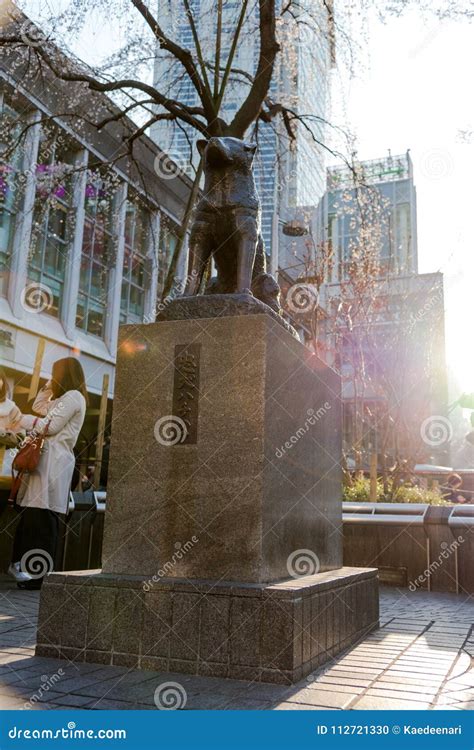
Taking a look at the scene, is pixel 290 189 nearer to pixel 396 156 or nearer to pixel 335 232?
pixel 335 232

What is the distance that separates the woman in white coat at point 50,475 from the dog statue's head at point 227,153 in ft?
8.75

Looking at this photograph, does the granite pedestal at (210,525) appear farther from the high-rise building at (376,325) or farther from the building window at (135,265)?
the building window at (135,265)

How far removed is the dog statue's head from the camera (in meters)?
5.45

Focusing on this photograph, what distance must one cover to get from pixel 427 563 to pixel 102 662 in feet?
20.3

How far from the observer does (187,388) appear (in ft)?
15.0

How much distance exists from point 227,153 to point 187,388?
2020mm

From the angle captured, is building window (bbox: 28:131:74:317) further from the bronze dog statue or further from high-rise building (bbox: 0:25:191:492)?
the bronze dog statue

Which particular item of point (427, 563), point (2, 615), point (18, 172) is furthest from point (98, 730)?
point (18, 172)

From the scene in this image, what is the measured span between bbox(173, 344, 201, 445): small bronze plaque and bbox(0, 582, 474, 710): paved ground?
1.48 meters

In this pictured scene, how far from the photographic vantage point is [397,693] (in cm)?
343

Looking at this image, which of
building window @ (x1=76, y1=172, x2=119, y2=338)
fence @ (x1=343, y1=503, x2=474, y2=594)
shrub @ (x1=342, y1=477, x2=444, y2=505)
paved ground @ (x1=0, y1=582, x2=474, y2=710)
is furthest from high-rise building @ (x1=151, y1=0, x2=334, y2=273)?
paved ground @ (x1=0, y1=582, x2=474, y2=710)

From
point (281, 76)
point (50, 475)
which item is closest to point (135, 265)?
point (281, 76)

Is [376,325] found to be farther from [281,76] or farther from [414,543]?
[414,543]

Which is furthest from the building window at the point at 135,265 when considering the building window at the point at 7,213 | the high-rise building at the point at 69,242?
the building window at the point at 7,213
